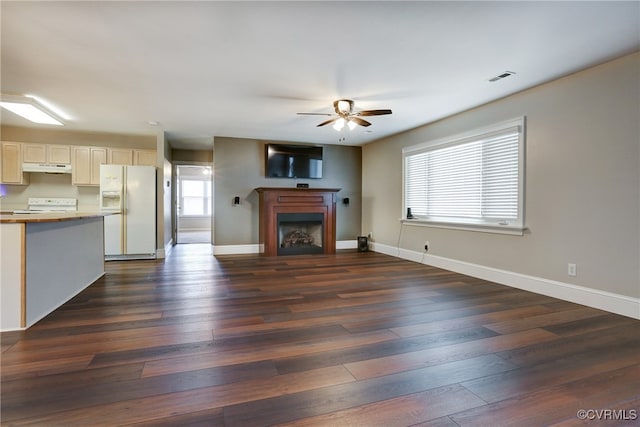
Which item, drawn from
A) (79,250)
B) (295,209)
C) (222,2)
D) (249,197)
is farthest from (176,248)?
(222,2)

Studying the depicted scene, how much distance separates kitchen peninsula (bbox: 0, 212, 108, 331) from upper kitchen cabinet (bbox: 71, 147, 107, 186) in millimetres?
2657

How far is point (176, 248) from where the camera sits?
7504 millimetres

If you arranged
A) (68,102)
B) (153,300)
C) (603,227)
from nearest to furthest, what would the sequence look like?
(603,227), (153,300), (68,102)

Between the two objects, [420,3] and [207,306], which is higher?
[420,3]

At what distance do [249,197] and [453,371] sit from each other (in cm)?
551

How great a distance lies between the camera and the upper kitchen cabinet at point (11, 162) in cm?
546

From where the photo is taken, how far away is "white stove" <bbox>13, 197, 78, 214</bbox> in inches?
228

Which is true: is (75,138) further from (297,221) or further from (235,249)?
(297,221)

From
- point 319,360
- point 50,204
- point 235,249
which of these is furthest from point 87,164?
point 319,360

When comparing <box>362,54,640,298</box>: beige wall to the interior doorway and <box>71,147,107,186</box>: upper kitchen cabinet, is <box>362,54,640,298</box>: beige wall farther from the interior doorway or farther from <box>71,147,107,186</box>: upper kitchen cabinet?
the interior doorway

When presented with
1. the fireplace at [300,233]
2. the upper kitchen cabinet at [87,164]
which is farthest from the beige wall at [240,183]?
the upper kitchen cabinet at [87,164]

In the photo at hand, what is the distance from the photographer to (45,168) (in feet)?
18.5

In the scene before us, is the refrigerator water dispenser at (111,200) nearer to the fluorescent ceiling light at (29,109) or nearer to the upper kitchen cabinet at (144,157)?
the upper kitchen cabinet at (144,157)

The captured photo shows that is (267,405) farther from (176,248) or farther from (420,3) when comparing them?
(176,248)
